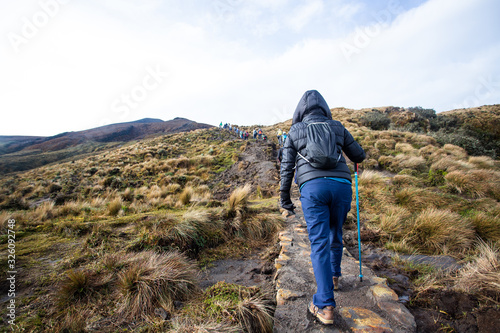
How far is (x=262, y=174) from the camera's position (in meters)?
12.5

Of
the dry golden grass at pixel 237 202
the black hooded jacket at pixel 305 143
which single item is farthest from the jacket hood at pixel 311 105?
the dry golden grass at pixel 237 202

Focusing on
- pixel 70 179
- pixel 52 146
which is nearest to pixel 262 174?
pixel 70 179

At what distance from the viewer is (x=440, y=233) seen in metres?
4.14

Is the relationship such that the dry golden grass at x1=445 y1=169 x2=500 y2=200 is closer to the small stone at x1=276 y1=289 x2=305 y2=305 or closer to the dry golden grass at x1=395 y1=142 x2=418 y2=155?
the dry golden grass at x1=395 y1=142 x2=418 y2=155

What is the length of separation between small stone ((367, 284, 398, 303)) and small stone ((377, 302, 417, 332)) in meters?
0.07

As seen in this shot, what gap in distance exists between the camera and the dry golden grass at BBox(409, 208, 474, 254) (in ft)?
13.0


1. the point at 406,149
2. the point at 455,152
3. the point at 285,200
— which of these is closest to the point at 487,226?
the point at 285,200

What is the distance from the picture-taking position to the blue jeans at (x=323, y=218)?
6.97 ft

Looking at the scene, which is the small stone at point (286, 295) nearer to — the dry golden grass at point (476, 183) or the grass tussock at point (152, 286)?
the grass tussock at point (152, 286)

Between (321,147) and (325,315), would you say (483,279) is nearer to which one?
(325,315)

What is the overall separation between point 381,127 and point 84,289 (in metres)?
32.1

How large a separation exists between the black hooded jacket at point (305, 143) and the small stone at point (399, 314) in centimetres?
153

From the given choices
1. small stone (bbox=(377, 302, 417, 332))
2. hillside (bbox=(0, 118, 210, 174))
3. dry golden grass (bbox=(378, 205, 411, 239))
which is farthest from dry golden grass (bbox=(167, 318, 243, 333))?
hillside (bbox=(0, 118, 210, 174))

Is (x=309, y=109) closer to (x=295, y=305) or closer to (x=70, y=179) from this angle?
(x=295, y=305)
